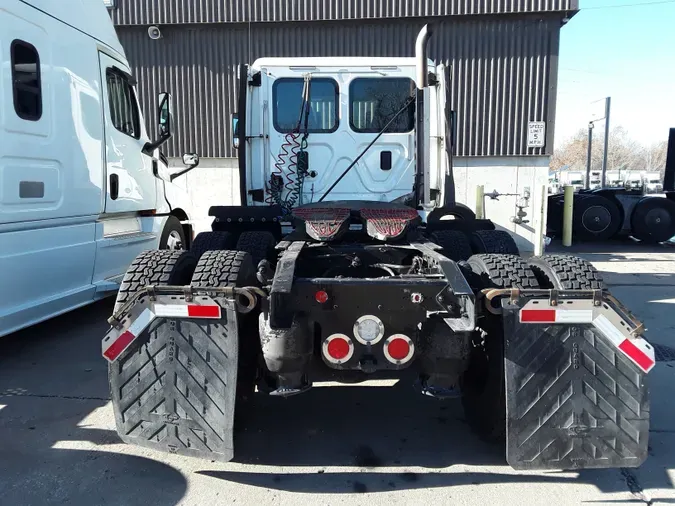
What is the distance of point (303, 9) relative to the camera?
11.7 metres

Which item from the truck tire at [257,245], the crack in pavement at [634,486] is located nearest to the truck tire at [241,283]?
the truck tire at [257,245]

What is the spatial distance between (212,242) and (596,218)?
1156 centimetres

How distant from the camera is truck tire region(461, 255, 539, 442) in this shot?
9.96ft

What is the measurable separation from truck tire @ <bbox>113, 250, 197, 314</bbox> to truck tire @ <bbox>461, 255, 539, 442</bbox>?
5.88 feet

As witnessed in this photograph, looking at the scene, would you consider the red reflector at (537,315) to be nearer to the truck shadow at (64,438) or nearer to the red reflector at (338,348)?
the red reflector at (338,348)

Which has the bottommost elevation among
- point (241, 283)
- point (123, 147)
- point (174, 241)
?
point (174, 241)

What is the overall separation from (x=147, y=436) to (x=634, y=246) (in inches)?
545

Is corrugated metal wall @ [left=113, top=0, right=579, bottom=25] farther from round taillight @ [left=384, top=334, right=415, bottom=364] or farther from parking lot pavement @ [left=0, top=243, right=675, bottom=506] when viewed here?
round taillight @ [left=384, top=334, right=415, bottom=364]

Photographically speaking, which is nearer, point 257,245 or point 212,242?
point 257,245

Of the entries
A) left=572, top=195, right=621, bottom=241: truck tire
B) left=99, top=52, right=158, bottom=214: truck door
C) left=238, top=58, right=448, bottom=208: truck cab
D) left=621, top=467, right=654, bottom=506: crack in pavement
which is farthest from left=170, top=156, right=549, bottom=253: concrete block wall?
left=621, top=467, right=654, bottom=506: crack in pavement

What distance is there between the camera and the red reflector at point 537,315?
2.81 meters

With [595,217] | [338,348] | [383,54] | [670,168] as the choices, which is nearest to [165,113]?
[338,348]

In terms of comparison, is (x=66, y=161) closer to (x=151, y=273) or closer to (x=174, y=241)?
(x=174, y=241)

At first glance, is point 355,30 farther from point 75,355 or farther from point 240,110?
point 75,355
